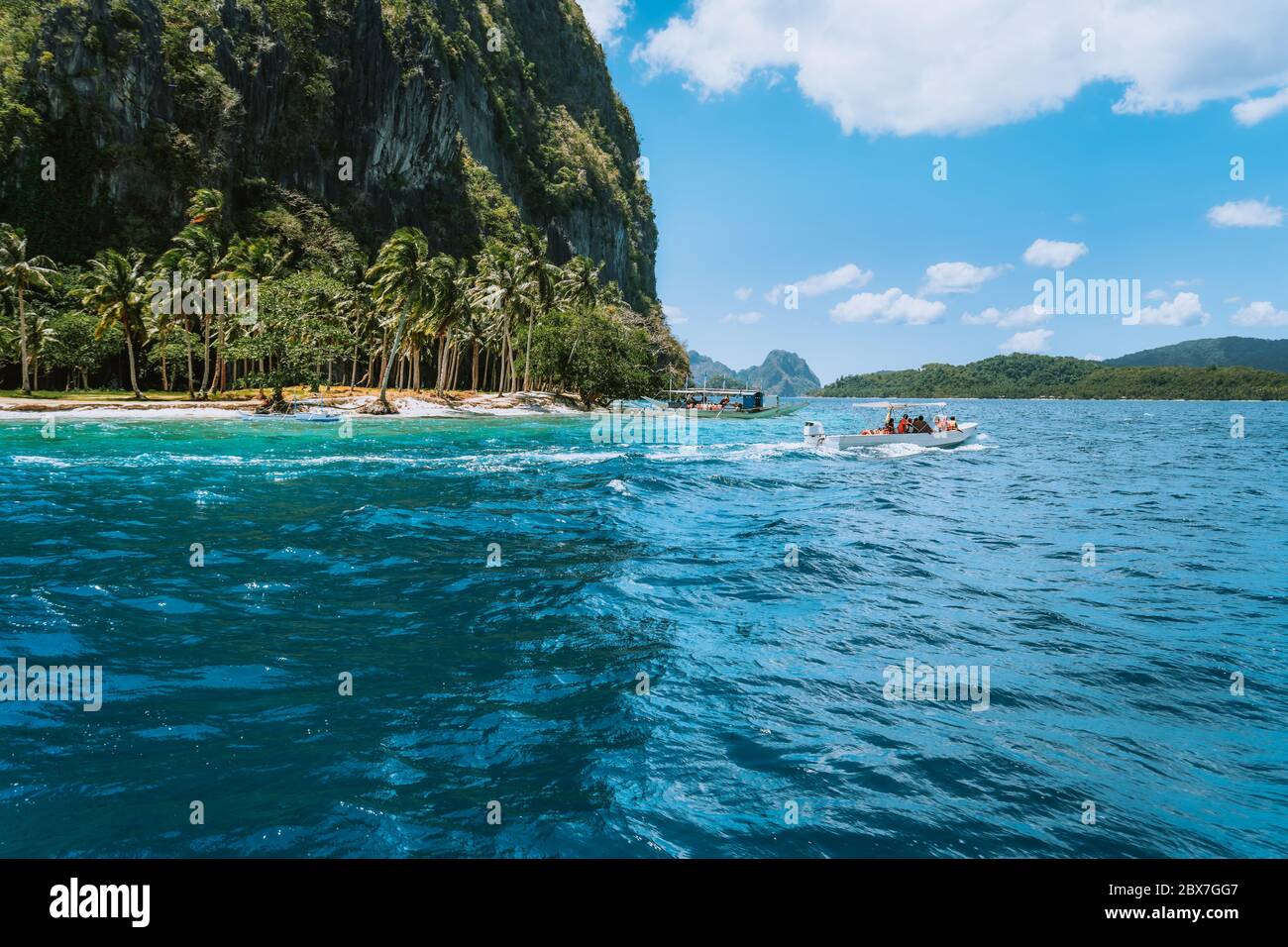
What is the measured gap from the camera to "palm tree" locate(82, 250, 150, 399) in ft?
195

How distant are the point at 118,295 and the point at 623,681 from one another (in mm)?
70780

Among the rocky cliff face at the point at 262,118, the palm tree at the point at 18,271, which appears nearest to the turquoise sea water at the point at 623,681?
the palm tree at the point at 18,271

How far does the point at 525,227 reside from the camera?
96.9m

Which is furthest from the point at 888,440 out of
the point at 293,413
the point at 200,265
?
the point at 200,265

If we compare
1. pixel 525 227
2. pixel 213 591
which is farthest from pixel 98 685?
pixel 525 227

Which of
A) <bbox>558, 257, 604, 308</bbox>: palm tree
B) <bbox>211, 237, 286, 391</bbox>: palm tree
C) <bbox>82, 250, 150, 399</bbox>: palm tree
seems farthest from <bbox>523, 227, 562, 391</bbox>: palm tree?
<bbox>82, 250, 150, 399</bbox>: palm tree

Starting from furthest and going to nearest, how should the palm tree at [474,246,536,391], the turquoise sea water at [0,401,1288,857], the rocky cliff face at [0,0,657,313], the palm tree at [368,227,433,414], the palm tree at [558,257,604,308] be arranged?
the palm tree at [558,257,604,308] < the palm tree at [474,246,536,391] < the rocky cliff face at [0,0,657,313] < the palm tree at [368,227,433,414] < the turquoise sea water at [0,401,1288,857]

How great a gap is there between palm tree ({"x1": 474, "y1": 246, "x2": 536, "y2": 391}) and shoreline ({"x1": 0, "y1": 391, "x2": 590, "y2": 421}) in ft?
23.0

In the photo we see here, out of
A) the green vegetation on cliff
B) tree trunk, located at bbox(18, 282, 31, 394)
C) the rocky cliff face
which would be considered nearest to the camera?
tree trunk, located at bbox(18, 282, 31, 394)

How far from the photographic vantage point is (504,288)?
266 feet

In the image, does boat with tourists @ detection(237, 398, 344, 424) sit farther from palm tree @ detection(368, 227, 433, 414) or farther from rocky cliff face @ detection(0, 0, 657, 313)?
rocky cliff face @ detection(0, 0, 657, 313)

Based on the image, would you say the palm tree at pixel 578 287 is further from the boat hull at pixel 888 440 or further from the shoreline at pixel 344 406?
the boat hull at pixel 888 440

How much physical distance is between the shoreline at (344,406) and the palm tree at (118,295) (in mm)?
7255

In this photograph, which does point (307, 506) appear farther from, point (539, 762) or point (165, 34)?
point (165, 34)
